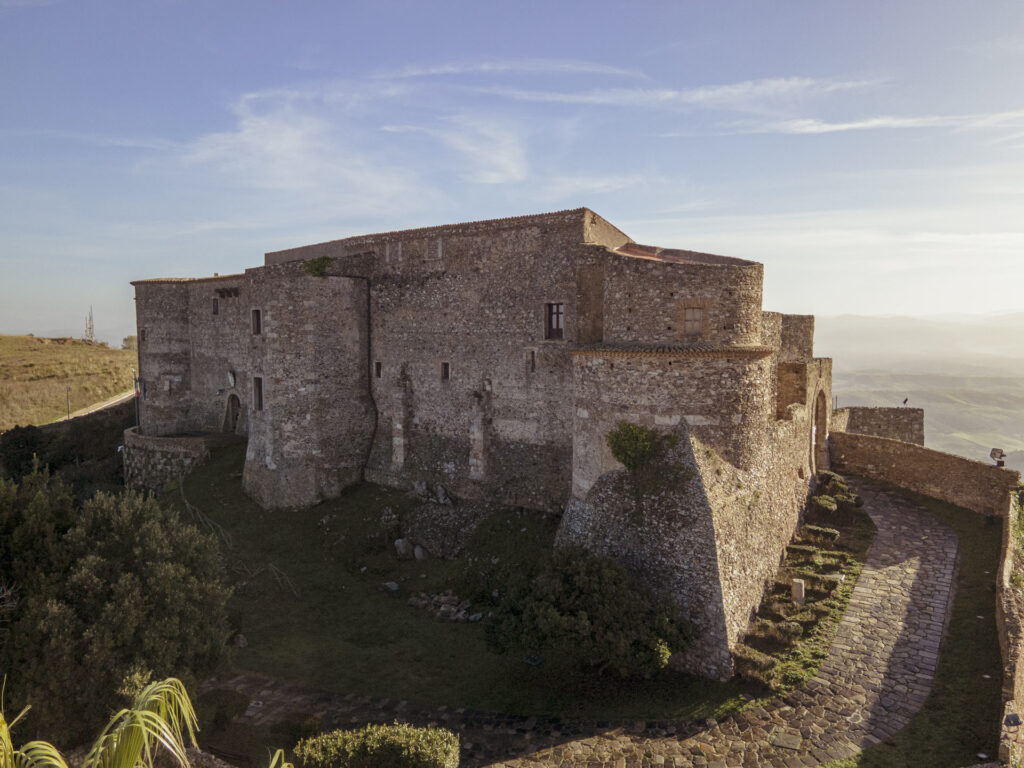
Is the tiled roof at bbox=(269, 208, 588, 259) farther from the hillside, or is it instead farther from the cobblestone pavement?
the hillside

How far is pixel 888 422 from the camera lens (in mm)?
35312

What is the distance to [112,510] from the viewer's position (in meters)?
13.7

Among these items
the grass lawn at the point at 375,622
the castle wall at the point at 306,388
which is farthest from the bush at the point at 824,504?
the castle wall at the point at 306,388

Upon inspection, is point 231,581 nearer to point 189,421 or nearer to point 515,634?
point 515,634

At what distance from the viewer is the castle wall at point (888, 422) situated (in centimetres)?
3509

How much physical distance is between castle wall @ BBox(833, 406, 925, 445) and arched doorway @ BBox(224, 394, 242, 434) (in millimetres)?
33829

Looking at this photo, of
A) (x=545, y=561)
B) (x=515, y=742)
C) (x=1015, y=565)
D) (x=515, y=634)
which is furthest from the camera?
(x=1015, y=565)

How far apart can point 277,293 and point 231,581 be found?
1078 cm

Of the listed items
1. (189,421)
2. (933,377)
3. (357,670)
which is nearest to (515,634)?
(357,670)

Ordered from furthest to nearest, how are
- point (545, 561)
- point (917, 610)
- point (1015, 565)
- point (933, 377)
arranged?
point (933, 377), point (1015, 565), point (917, 610), point (545, 561)

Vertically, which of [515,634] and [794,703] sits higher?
[515,634]

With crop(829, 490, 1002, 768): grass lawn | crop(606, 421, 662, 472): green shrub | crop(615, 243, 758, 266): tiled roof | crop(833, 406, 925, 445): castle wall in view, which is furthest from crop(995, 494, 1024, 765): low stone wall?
crop(833, 406, 925, 445): castle wall

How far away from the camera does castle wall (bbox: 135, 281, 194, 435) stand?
33.5m

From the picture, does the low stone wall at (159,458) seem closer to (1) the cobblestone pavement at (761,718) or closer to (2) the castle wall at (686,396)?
(1) the cobblestone pavement at (761,718)
